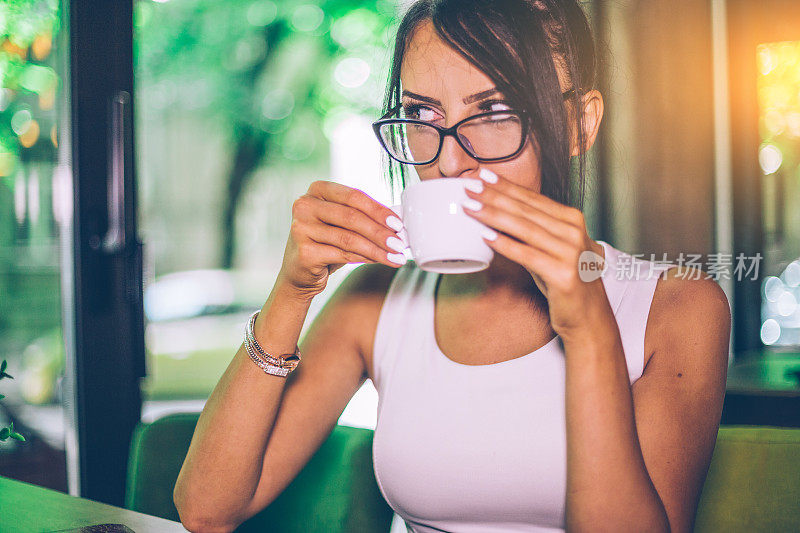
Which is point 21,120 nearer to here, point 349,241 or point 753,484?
point 349,241

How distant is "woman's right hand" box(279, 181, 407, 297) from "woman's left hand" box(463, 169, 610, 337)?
15 centimetres

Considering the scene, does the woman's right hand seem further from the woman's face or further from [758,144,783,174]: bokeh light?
[758,144,783,174]: bokeh light

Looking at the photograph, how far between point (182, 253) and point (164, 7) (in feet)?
14.4

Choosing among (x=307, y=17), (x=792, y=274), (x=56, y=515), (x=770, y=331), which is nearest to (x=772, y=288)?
(x=792, y=274)

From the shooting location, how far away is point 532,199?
0.76 meters

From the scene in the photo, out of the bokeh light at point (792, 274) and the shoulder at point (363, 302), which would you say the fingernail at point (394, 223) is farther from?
the bokeh light at point (792, 274)

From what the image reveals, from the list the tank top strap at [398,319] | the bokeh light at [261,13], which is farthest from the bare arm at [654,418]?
the bokeh light at [261,13]

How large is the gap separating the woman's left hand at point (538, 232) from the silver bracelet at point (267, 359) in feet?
1.50

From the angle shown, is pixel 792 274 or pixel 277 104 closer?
pixel 792 274

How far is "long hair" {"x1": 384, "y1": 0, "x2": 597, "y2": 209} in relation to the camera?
1032 mm

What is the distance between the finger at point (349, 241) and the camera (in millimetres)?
874

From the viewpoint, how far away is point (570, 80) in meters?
1.09

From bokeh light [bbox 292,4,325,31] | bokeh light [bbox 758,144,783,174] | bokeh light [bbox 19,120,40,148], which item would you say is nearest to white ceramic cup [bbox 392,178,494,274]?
bokeh light [bbox 19,120,40,148]

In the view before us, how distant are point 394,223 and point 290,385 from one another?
0.52 m
